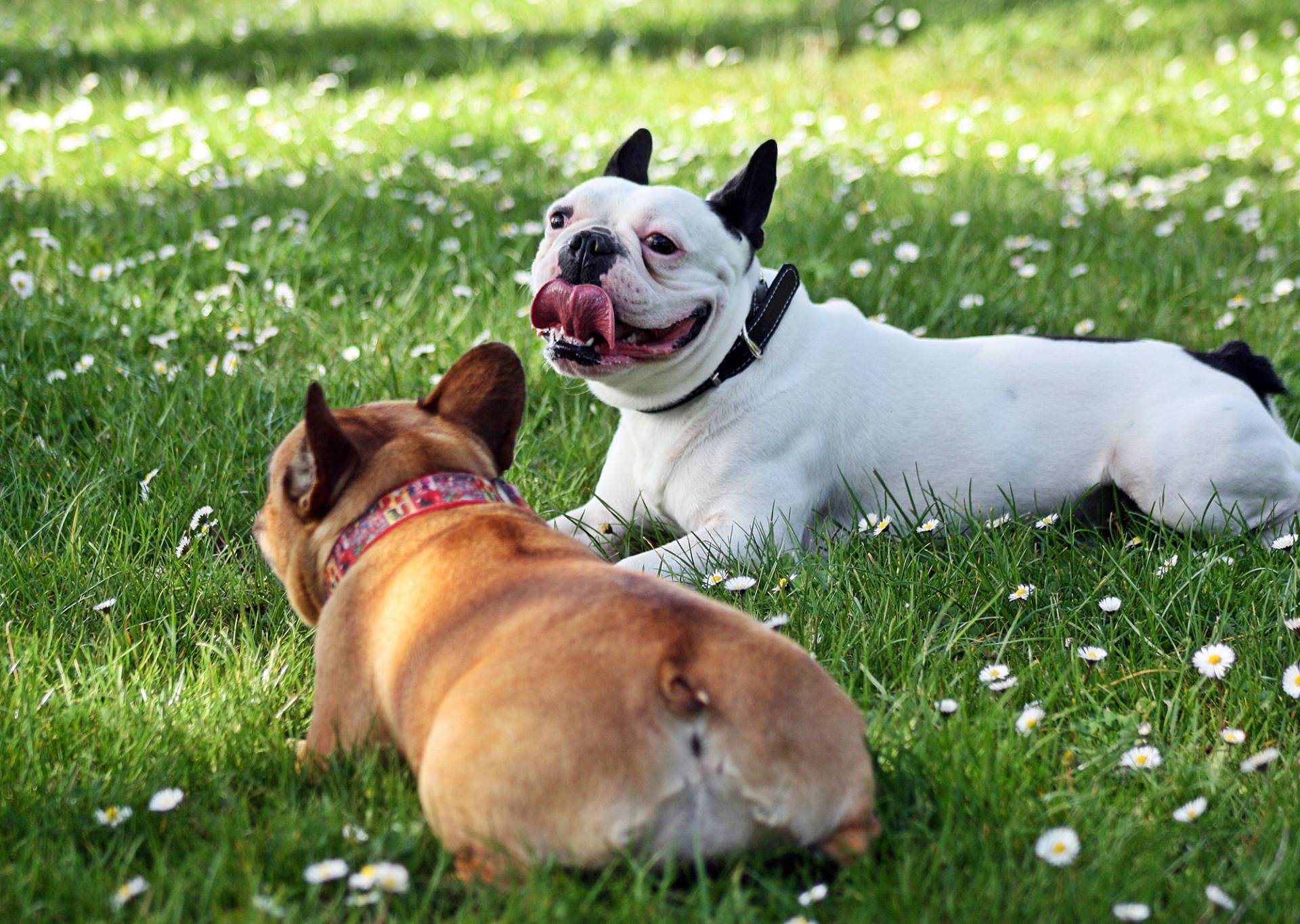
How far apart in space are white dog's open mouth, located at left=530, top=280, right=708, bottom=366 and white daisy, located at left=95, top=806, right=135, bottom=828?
158cm

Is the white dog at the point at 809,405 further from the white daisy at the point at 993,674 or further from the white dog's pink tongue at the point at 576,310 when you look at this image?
the white daisy at the point at 993,674

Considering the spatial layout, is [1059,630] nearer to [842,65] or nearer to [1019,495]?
[1019,495]

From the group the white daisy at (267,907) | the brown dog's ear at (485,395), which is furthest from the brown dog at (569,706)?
the brown dog's ear at (485,395)

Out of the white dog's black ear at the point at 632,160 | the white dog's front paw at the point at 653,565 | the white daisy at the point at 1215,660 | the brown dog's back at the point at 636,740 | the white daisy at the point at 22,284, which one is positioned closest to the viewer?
the brown dog's back at the point at 636,740

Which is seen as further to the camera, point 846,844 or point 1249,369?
point 1249,369

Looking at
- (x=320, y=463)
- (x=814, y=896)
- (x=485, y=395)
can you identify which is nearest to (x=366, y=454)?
(x=320, y=463)

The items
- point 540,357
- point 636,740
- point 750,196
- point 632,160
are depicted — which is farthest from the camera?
point 540,357

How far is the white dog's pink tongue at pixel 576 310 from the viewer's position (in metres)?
3.32

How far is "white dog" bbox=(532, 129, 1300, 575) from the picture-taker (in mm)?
3406

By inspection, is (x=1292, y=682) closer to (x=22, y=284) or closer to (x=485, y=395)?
(x=485, y=395)

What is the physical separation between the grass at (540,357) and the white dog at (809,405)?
0.66 feet

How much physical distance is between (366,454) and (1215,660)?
172cm

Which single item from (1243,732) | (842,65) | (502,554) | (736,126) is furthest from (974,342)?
(842,65)

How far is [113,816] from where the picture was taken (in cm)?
220
